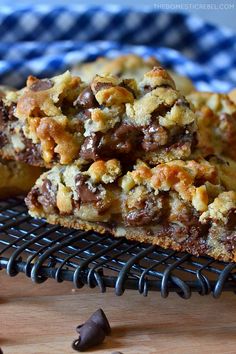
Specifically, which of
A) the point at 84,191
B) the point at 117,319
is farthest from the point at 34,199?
the point at 117,319

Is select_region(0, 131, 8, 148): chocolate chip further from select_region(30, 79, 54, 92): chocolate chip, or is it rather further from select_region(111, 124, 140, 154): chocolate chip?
select_region(111, 124, 140, 154): chocolate chip

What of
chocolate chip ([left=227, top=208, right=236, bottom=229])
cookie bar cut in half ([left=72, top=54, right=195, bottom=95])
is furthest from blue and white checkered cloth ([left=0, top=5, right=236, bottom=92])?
chocolate chip ([left=227, top=208, right=236, bottom=229])

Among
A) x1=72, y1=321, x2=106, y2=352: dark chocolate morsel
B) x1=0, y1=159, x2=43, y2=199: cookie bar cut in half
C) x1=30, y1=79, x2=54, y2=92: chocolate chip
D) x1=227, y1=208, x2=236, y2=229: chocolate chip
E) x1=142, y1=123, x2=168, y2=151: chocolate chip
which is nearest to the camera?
x1=72, y1=321, x2=106, y2=352: dark chocolate morsel

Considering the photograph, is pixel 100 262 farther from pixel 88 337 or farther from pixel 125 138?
pixel 125 138

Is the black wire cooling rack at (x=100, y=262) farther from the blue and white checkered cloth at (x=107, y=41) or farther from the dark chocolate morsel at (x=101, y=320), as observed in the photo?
the blue and white checkered cloth at (x=107, y=41)

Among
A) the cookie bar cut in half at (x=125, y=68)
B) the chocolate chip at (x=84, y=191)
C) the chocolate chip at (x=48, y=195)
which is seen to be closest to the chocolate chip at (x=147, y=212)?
the chocolate chip at (x=84, y=191)

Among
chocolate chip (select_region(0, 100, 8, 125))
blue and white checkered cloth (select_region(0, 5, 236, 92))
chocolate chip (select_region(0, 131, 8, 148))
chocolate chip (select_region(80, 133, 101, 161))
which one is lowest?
chocolate chip (select_region(80, 133, 101, 161))

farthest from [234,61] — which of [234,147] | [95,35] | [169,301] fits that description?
[169,301]
